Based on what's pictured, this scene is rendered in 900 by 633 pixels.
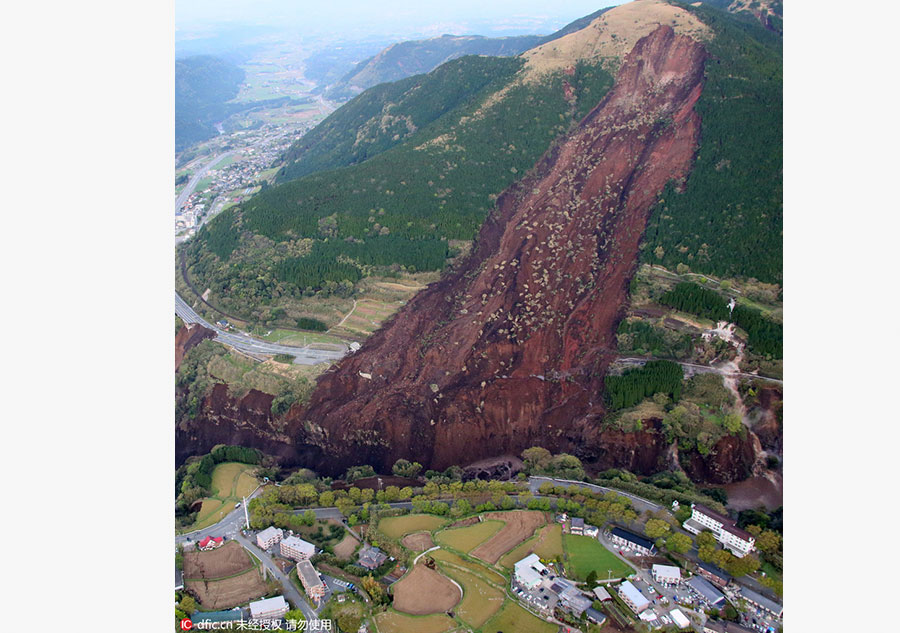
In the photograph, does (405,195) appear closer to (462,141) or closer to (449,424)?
(462,141)

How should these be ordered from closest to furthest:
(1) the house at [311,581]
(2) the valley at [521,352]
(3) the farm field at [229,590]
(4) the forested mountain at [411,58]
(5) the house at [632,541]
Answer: (1) the house at [311,581] → (3) the farm field at [229,590] → (2) the valley at [521,352] → (5) the house at [632,541] → (4) the forested mountain at [411,58]

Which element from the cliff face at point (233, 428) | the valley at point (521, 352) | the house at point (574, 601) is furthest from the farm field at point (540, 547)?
the cliff face at point (233, 428)

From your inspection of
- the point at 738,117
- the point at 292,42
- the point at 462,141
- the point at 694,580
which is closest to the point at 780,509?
the point at 694,580

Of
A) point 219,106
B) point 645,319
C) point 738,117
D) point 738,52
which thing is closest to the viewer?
point 645,319

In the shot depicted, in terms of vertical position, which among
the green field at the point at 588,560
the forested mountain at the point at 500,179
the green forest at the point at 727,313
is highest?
the forested mountain at the point at 500,179

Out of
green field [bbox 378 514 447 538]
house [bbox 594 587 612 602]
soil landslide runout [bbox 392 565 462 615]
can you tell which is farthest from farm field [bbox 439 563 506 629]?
house [bbox 594 587 612 602]

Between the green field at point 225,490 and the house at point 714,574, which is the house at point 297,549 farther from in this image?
the house at point 714,574

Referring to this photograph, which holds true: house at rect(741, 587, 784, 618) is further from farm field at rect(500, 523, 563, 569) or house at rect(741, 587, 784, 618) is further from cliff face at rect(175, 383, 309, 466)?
cliff face at rect(175, 383, 309, 466)
